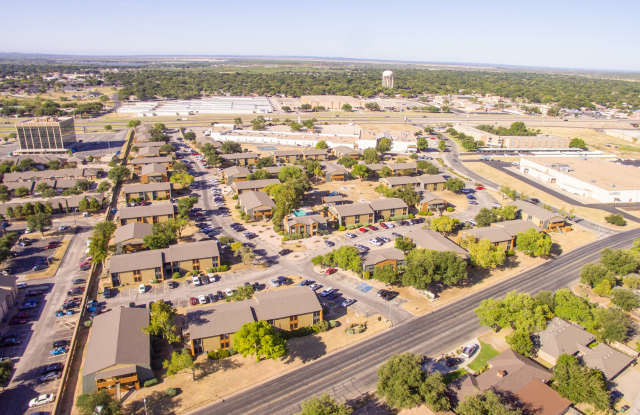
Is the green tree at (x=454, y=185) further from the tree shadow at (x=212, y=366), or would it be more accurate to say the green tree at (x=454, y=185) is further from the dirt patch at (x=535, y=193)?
the tree shadow at (x=212, y=366)

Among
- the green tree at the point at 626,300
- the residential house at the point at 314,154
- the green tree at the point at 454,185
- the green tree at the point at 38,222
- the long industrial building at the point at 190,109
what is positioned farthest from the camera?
the long industrial building at the point at 190,109

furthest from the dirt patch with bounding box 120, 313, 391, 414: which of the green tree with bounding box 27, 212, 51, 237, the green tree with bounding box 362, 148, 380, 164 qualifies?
the green tree with bounding box 362, 148, 380, 164

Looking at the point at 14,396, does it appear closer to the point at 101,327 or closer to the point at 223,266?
the point at 101,327

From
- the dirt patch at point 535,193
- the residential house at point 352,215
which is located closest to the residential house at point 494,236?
the residential house at point 352,215

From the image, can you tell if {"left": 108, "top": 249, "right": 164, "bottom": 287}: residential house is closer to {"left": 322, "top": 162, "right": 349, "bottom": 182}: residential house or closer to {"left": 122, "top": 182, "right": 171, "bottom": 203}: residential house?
{"left": 122, "top": 182, "right": 171, "bottom": 203}: residential house

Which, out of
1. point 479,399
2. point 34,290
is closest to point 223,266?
point 34,290

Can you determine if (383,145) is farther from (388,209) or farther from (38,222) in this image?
(38,222)
